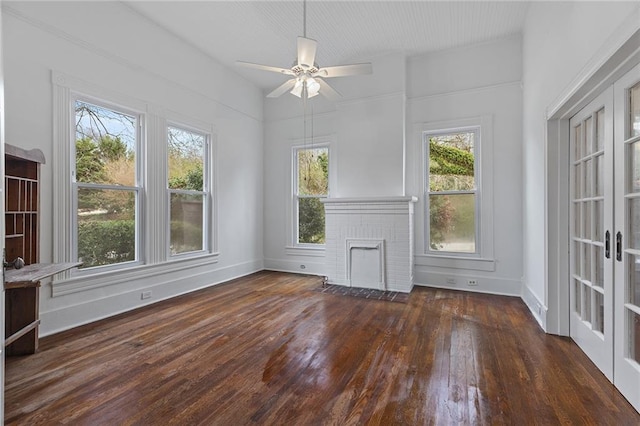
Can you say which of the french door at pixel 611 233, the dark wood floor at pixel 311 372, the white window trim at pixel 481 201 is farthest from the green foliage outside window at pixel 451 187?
the french door at pixel 611 233

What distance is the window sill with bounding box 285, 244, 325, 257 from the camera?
577 cm

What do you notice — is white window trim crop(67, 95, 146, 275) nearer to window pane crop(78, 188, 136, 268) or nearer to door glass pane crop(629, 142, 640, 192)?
window pane crop(78, 188, 136, 268)

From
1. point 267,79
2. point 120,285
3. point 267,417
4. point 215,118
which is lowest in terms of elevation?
point 267,417

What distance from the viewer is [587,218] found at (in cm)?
263

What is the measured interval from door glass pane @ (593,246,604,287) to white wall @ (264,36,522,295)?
1961 millimetres

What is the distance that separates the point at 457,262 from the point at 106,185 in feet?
15.7

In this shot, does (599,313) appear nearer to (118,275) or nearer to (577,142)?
(577,142)

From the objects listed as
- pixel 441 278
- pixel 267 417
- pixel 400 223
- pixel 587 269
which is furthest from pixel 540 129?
pixel 267 417

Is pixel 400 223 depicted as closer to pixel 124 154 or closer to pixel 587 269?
pixel 587 269

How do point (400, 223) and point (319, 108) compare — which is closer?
point (400, 223)

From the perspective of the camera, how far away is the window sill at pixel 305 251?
18.9ft

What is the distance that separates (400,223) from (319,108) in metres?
2.63

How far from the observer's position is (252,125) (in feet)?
19.5

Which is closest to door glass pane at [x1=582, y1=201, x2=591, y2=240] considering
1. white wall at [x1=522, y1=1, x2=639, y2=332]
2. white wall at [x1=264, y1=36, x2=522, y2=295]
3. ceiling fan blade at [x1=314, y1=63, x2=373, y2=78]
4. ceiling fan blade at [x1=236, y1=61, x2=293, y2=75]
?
white wall at [x1=522, y1=1, x2=639, y2=332]
